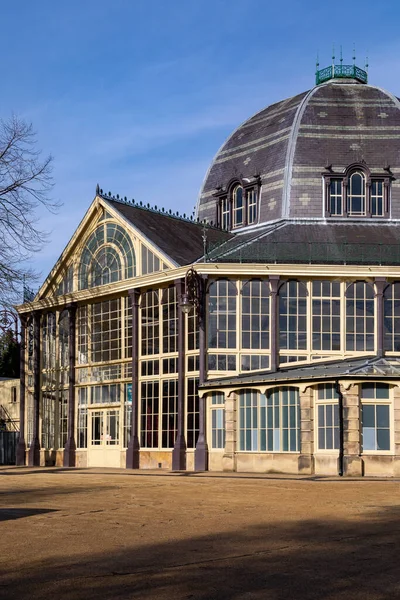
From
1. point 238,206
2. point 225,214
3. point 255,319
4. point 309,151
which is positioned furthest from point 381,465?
point 225,214

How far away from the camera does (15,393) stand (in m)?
52.5

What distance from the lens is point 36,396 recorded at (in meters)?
42.1

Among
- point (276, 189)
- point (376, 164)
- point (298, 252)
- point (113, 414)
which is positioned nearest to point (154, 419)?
point (113, 414)

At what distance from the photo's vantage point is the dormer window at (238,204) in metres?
41.3

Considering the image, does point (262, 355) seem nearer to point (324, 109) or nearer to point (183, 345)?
point (183, 345)

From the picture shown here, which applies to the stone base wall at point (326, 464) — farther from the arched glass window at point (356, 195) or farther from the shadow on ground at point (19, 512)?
the shadow on ground at point (19, 512)

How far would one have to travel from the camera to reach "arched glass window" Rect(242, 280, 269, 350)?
34.6m

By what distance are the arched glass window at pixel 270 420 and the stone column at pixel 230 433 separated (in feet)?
0.76

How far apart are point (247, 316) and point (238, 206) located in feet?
29.2

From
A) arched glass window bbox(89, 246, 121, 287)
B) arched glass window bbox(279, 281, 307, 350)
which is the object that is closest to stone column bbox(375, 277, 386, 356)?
arched glass window bbox(279, 281, 307, 350)

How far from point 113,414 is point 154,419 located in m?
2.85

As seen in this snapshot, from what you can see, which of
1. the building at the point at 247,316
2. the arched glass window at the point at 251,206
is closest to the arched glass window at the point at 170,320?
the building at the point at 247,316

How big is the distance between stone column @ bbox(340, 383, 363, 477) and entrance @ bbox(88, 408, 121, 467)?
464 inches

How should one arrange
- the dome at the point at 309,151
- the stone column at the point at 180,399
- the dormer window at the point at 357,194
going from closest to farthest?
the stone column at the point at 180,399 → the dormer window at the point at 357,194 → the dome at the point at 309,151
